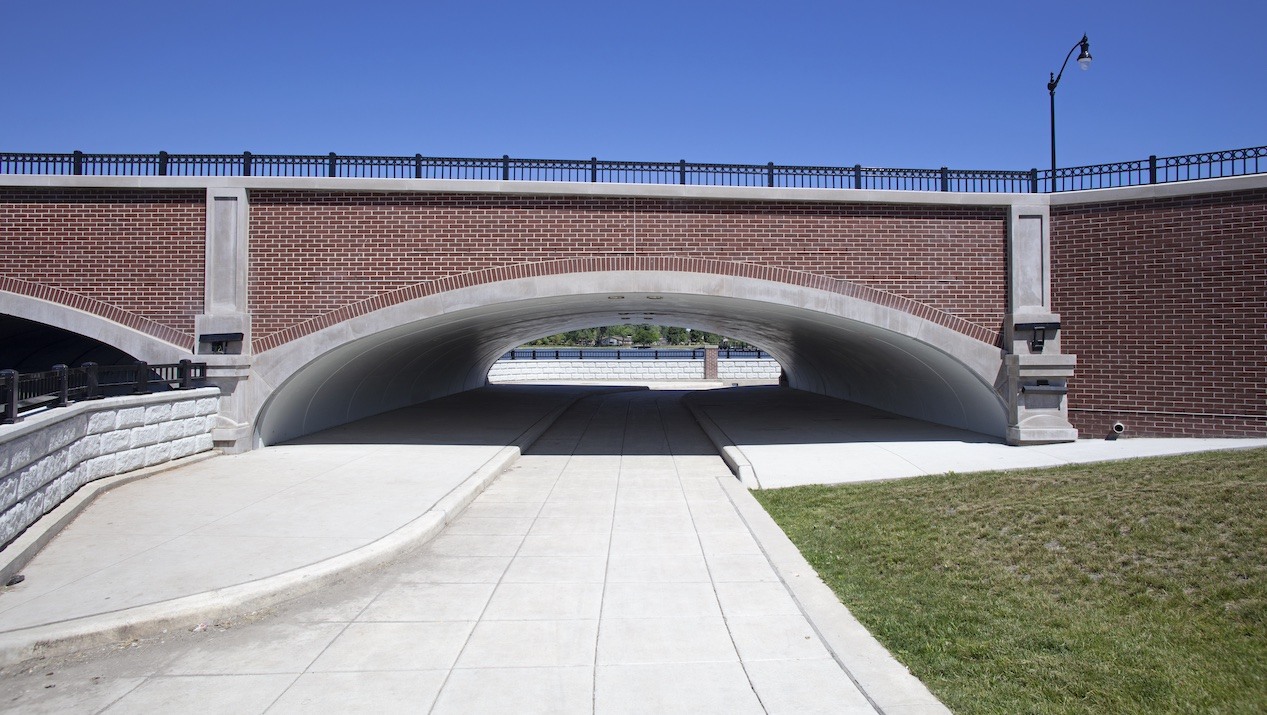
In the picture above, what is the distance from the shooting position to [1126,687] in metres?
4.26

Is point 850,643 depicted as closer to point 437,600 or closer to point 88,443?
point 437,600

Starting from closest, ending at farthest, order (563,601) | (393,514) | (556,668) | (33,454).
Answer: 1. (556,668)
2. (563,601)
3. (33,454)
4. (393,514)

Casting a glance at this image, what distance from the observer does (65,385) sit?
8.45 metres

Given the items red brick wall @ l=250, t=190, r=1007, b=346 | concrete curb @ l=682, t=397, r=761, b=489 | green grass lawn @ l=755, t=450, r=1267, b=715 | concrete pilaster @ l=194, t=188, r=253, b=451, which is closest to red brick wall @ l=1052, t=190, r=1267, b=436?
red brick wall @ l=250, t=190, r=1007, b=346

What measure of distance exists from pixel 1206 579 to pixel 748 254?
8605 millimetres

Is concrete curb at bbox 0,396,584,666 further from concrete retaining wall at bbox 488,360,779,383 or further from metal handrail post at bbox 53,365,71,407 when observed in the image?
concrete retaining wall at bbox 488,360,779,383

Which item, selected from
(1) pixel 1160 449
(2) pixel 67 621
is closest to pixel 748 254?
(1) pixel 1160 449

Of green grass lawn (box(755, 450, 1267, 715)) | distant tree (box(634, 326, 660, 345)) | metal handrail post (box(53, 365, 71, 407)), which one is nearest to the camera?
green grass lawn (box(755, 450, 1267, 715))

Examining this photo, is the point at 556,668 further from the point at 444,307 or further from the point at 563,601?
the point at 444,307

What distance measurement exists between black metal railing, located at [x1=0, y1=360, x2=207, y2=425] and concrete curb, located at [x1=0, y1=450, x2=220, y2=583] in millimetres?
973

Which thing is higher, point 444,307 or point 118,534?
point 444,307

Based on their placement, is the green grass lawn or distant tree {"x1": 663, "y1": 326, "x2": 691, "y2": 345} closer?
the green grass lawn

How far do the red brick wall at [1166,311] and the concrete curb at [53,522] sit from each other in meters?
13.9

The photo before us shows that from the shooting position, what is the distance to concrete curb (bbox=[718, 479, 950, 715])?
4215mm
